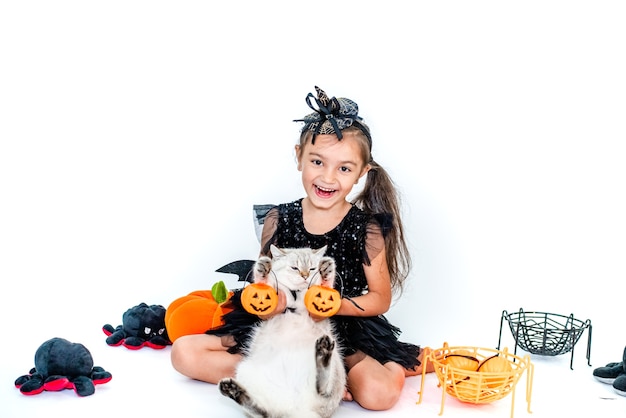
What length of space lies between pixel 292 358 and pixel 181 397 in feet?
1.33

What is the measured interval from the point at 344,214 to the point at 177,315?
0.62m

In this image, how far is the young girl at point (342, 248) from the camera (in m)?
2.22

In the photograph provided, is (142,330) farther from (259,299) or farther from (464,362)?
(464,362)

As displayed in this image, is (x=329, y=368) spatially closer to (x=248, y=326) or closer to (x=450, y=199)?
(x=248, y=326)

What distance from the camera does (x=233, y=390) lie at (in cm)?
188

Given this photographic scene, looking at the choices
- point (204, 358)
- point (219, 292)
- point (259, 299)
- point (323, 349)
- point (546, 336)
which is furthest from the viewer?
point (546, 336)

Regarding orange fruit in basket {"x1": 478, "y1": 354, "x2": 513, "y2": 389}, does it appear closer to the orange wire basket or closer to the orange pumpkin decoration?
the orange wire basket

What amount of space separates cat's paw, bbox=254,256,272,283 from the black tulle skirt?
17cm

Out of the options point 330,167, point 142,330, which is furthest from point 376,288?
point 142,330

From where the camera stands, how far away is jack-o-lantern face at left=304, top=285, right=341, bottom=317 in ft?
6.49

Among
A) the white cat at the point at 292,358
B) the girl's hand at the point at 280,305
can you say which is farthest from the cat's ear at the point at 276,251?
the girl's hand at the point at 280,305

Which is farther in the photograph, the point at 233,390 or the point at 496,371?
the point at 496,371

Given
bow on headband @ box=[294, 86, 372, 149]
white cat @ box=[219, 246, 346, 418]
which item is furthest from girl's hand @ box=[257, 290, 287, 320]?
bow on headband @ box=[294, 86, 372, 149]

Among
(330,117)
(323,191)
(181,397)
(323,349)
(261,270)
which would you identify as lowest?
(181,397)
